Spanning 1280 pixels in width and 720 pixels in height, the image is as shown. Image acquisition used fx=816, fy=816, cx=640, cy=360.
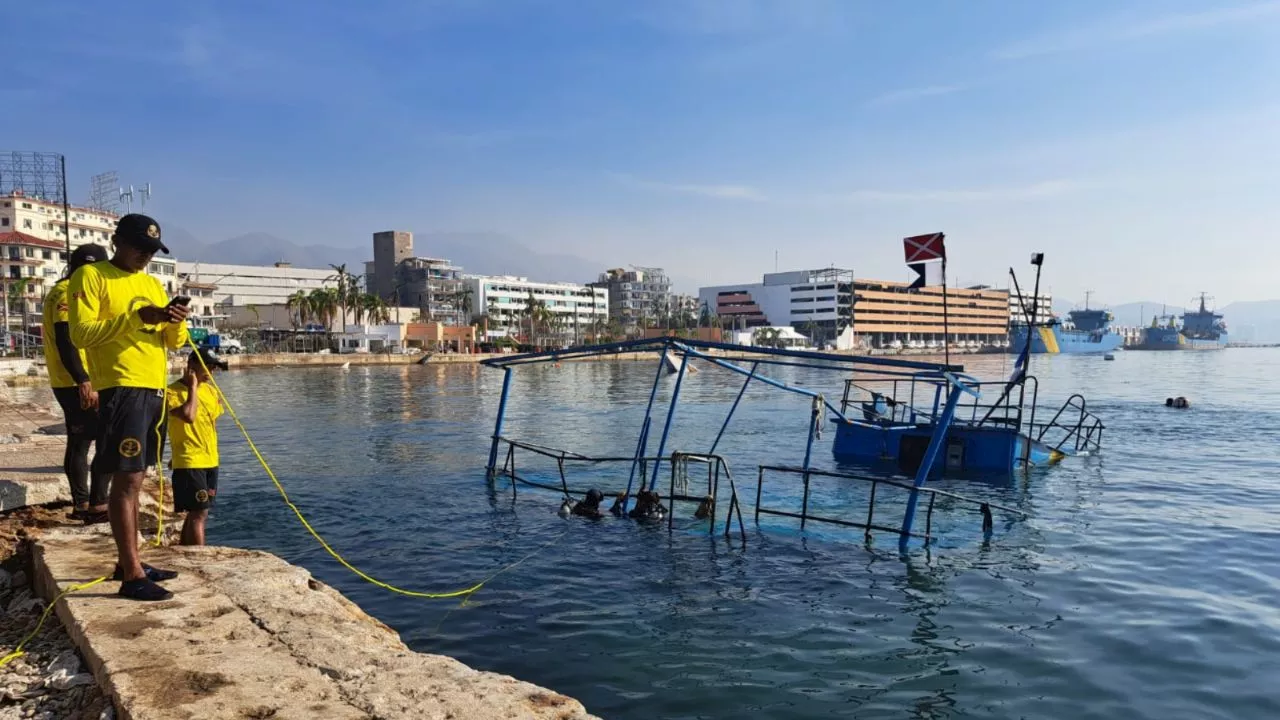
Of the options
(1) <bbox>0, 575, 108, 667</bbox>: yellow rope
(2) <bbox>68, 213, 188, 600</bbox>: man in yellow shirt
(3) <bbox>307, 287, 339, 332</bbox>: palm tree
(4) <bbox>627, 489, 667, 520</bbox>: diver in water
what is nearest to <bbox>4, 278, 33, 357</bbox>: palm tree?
(3) <bbox>307, 287, 339, 332</bbox>: palm tree

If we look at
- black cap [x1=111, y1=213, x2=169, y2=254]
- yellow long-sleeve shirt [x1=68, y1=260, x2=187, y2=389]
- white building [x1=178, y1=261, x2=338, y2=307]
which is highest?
white building [x1=178, y1=261, x2=338, y2=307]

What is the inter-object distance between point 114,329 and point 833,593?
335 inches

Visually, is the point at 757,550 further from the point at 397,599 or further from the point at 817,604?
the point at 397,599

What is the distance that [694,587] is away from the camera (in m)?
10.6

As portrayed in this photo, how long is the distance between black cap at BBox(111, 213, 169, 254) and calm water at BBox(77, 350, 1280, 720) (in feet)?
15.7

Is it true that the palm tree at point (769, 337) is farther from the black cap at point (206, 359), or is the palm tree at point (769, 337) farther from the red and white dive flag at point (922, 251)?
the black cap at point (206, 359)

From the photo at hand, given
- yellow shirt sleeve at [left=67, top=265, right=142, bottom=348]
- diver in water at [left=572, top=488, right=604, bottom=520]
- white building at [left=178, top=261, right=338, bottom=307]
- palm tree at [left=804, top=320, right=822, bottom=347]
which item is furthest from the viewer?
palm tree at [left=804, top=320, right=822, bottom=347]

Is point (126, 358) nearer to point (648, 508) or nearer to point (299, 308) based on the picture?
point (648, 508)

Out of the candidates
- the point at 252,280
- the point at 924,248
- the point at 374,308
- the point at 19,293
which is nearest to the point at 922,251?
the point at 924,248

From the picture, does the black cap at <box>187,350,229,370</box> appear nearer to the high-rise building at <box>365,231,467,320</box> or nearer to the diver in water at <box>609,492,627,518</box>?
the diver in water at <box>609,492,627,518</box>

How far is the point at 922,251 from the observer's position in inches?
711

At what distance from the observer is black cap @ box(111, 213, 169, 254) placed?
580cm

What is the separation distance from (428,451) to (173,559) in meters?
18.1

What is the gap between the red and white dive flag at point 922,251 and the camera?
58.2 feet
